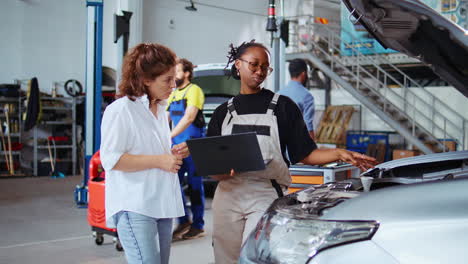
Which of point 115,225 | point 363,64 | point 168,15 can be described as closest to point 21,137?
point 168,15

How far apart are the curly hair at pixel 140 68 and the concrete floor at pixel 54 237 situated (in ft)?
8.69

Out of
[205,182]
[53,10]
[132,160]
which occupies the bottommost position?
[205,182]

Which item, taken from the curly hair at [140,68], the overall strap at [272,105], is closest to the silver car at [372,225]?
the overall strap at [272,105]

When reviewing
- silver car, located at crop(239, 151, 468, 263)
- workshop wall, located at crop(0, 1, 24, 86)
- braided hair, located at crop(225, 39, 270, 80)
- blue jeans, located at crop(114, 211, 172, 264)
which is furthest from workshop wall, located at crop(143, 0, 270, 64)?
silver car, located at crop(239, 151, 468, 263)

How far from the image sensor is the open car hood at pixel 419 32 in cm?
208

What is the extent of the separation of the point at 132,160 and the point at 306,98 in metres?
3.61

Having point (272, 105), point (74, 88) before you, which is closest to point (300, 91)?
point (272, 105)

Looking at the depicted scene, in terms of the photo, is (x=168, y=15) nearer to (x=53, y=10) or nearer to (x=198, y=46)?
(x=198, y=46)

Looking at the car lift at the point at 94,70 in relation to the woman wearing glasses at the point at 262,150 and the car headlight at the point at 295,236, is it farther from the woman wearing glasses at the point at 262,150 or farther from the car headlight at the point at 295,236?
the car headlight at the point at 295,236

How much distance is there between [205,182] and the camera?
8047mm

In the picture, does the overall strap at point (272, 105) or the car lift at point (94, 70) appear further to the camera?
the car lift at point (94, 70)

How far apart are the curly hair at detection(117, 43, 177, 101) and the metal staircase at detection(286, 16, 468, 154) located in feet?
29.4

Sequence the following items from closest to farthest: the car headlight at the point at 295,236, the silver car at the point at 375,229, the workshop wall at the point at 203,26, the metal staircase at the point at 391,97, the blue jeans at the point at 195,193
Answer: the silver car at the point at 375,229, the car headlight at the point at 295,236, the blue jeans at the point at 195,193, the metal staircase at the point at 391,97, the workshop wall at the point at 203,26

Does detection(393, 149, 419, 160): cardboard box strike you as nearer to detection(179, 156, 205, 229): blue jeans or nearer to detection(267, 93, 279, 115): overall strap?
detection(179, 156, 205, 229): blue jeans
